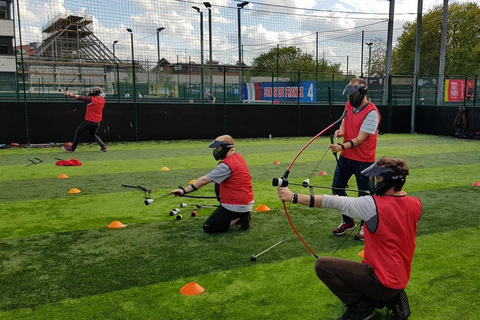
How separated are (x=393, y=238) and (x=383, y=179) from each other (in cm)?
49

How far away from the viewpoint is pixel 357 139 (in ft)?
20.6

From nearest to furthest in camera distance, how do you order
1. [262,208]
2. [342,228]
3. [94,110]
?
1. [342,228]
2. [262,208]
3. [94,110]

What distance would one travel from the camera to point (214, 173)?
6.41m

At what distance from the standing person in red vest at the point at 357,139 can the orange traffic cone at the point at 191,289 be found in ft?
8.11

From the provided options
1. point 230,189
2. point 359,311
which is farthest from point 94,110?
point 359,311

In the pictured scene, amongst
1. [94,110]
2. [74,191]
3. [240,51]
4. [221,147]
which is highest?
[240,51]

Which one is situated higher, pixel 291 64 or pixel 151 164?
pixel 291 64

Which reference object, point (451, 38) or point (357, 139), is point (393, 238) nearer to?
point (357, 139)

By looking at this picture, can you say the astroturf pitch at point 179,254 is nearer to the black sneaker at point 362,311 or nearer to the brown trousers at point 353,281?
the black sneaker at point 362,311

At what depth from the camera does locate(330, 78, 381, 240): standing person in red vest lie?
627 cm

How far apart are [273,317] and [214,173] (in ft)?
8.60

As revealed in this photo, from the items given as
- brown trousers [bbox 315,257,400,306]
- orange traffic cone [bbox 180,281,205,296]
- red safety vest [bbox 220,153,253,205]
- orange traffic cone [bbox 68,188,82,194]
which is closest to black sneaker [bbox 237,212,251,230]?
red safety vest [bbox 220,153,253,205]

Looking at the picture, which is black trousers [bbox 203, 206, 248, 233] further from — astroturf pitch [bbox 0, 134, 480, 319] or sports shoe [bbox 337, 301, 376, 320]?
sports shoe [bbox 337, 301, 376, 320]

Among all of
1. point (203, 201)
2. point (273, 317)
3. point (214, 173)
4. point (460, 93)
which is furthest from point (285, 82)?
point (273, 317)
